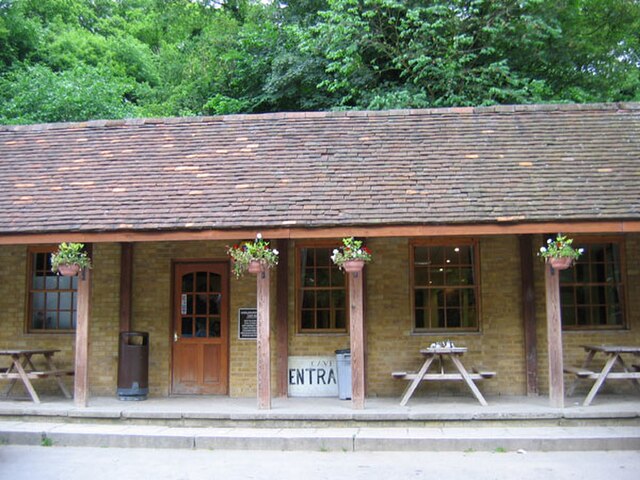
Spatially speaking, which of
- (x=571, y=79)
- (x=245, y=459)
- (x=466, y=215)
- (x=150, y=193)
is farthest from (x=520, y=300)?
(x=571, y=79)

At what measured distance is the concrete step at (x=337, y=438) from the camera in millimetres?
8312

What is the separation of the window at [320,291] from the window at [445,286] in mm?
1274

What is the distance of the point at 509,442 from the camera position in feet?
27.4

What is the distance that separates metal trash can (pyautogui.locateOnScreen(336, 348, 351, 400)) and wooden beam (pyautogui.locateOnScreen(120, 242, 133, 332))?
3662 mm

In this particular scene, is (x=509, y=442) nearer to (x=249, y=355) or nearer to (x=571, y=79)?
(x=249, y=355)

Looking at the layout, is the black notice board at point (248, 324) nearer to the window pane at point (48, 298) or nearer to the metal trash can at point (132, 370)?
the metal trash can at point (132, 370)

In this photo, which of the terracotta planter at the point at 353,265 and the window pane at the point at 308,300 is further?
the window pane at the point at 308,300

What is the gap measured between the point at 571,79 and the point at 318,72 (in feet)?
25.1

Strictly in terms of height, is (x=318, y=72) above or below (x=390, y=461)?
above

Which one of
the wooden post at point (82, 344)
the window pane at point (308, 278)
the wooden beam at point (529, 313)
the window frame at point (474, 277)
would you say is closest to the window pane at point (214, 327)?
the window pane at point (308, 278)

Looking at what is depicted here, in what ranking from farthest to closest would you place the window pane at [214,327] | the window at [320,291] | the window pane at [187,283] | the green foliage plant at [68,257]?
the window pane at [187,283] < the window pane at [214,327] < the window at [320,291] < the green foliage plant at [68,257]

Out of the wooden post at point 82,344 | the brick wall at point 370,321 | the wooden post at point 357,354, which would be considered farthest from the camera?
the brick wall at point 370,321

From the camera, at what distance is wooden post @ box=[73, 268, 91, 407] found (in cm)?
993

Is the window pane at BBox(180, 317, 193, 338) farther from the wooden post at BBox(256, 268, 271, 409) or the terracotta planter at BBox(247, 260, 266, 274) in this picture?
the terracotta planter at BBox(247, 260, 266, 274)
